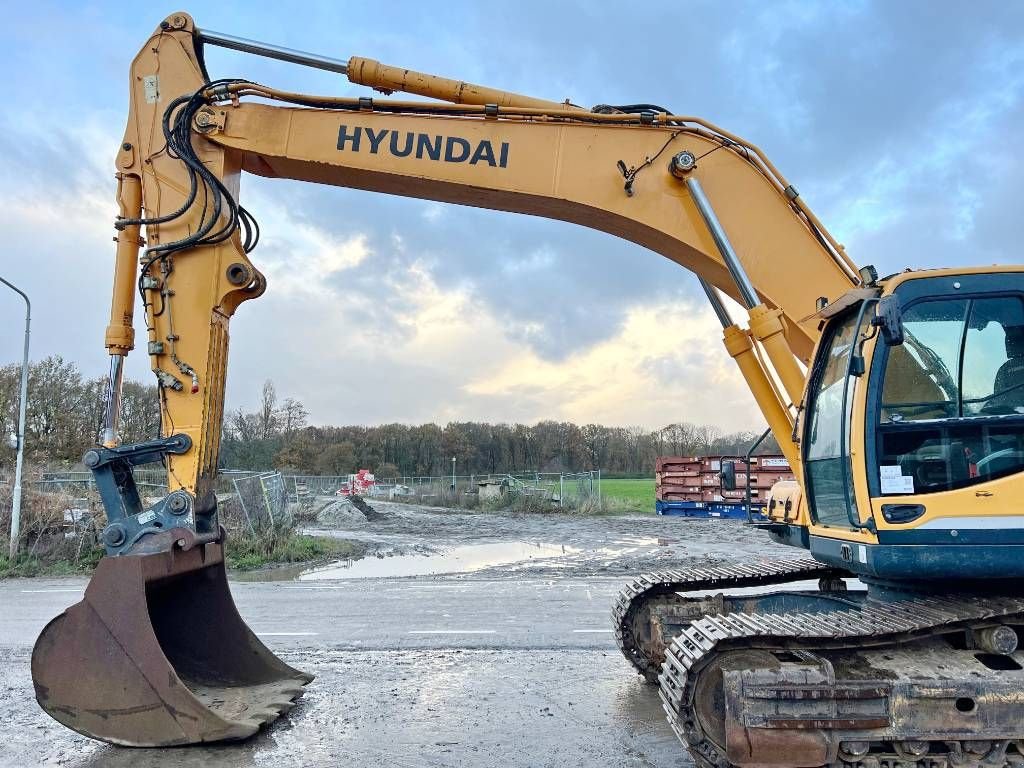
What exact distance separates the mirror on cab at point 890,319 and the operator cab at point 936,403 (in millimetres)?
38

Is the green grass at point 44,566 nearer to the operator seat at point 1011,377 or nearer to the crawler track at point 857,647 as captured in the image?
the crawler track at point 857,647

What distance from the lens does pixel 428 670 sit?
6.81 metres

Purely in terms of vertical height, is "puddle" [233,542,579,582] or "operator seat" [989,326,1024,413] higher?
"operator seat" [989,326,1024,413]

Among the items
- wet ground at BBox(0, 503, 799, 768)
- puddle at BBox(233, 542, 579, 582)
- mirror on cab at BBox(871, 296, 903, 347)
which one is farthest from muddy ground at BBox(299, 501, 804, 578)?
mirror on cab at BBox(871, 296, 903, 347)

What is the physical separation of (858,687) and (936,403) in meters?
1.67

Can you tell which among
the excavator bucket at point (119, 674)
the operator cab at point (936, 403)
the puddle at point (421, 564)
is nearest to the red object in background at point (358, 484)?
the puddle at point (421, 564)

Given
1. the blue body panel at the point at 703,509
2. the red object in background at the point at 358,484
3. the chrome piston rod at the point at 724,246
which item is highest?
the chrome piston rod at the point at 724,246

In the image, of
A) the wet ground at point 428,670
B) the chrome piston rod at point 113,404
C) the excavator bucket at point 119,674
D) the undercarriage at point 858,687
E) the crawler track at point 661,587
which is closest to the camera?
the undercarriage at point 858,687

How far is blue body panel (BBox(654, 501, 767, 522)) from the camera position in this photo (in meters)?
28.1

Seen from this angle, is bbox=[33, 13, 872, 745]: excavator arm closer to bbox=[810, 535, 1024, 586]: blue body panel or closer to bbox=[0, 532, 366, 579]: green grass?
bbox=[810, 535, 1024, 586]: blue body panel

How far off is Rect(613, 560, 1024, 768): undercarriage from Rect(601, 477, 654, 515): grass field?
24.7 meters

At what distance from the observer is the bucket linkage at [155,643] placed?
4.72 metres

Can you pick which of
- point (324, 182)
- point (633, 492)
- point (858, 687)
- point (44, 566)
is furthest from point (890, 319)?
point (633, 492)

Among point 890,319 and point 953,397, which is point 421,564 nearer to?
point 953,397
